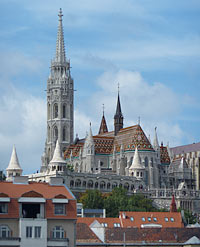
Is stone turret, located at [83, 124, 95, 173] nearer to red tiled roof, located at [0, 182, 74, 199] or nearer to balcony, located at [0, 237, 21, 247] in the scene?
red tiled roof, located at [0, 182, 74, 199]

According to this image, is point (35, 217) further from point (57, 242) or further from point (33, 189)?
point (33, 189)

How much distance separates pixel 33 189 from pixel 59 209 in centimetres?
287

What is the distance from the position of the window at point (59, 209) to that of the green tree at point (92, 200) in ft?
303

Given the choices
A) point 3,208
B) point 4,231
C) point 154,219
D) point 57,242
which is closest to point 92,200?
point 154,219

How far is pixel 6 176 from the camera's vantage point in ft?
602

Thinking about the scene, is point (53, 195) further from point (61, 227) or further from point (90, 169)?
point (90, 169)

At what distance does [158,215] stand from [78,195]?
63.5 meters


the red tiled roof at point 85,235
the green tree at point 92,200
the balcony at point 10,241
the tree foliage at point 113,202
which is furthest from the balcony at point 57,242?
the green tree at point 92,200

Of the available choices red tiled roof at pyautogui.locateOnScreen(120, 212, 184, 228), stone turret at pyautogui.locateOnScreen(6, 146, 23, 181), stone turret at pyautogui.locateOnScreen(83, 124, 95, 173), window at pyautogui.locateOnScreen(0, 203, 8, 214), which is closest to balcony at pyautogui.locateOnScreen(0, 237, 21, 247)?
window at pyautogui.locateOnScreen(0, 203, 8, 214)

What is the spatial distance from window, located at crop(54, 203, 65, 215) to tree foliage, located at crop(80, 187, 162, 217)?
85891mm

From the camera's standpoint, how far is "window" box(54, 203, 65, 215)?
61594 mm

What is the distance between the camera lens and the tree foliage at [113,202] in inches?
5984

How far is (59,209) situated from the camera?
61.7m

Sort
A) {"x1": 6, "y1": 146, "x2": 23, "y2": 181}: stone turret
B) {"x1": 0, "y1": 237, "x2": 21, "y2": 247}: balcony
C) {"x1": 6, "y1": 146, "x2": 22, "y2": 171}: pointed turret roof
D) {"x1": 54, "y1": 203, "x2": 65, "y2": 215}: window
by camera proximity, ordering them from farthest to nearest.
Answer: {"x1": 6, "y1": 146, "x2": 22, "y2": 171}: pointed turret roof < {"x1": 6, "y1": 146, "x2": 23, "y2": 181}: stone turret < {"x1": 54, "y1": 203, "x2": 65, "y2": 215}: window < {"x1": 0, "y1": 237, "x2": 21, "y2": 247}: balcony
